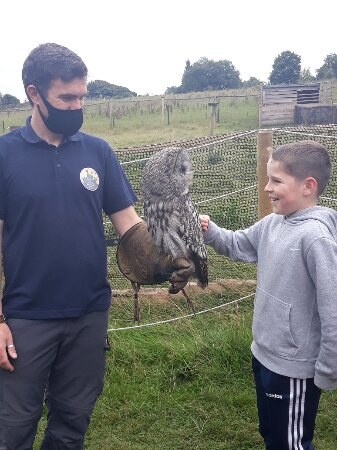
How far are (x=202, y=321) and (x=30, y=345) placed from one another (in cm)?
224

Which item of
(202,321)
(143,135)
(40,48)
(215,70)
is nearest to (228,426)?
(202,321)

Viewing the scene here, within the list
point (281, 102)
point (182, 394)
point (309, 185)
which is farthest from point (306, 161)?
point (281, 102)

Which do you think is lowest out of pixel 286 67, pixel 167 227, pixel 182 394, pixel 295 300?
pixel 182 394

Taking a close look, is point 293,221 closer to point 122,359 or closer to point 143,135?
point 122,359

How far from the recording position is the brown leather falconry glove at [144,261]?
221 cm

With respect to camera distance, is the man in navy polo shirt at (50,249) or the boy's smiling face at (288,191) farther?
the boy's smiling face at (288,191)

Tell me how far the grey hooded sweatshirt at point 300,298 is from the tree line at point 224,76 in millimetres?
37285

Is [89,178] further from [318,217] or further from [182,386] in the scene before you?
[182,386]

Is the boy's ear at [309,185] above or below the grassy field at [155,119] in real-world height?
above

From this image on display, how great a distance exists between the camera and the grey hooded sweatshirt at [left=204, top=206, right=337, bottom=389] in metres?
2.03

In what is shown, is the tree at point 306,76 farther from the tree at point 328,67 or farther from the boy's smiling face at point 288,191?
the boy's smiling face at point 288,191

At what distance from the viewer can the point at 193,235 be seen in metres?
2.25

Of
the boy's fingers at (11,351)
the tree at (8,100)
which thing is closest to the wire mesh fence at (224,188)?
the boy's fingers at (11,351)

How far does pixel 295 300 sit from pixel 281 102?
1903cm
